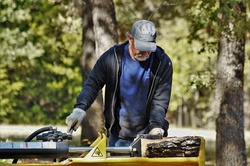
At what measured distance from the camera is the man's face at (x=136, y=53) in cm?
851

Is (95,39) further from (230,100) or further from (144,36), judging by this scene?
(144,36)

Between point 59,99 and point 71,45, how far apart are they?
557cm

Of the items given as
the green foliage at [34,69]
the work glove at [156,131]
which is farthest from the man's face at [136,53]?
the green foliage at [34,69]

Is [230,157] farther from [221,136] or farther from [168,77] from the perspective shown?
[168,77]

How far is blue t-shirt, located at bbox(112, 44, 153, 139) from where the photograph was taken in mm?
8609

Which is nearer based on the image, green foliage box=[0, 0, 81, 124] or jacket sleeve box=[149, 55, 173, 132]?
jacket sleeve box=[149, 55, 173, 132]

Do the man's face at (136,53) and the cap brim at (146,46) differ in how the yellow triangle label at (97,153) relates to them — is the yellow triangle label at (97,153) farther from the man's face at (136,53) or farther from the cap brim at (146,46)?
the man's face at (136,53)

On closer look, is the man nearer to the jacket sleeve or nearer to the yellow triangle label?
the jacket sleeve

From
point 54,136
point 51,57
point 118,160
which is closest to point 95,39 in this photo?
point 54,136

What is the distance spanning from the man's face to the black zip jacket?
11cm

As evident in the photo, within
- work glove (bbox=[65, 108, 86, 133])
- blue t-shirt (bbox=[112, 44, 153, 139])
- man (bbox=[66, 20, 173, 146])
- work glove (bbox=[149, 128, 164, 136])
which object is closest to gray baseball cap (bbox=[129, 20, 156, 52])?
man (bbox=[66, 20, 173, 146])

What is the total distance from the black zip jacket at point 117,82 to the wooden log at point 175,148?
44.1 inches

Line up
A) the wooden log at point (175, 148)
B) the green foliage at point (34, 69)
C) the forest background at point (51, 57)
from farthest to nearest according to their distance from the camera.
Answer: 1. the green foliage at point (34, 69)
2. the forest background at point (51, 57)
3. the wooden log at point (175, 148)

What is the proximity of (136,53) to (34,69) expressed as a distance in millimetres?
30024
